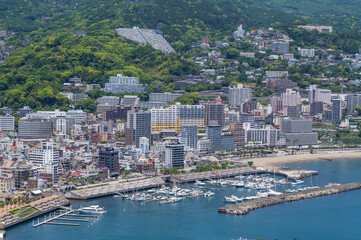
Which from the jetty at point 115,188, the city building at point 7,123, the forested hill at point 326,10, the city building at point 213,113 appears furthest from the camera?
the forested hill at point 326,10

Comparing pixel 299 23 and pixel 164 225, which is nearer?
pixel 164 225

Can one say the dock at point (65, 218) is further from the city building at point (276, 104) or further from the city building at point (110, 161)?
the city building at point (276, 104)

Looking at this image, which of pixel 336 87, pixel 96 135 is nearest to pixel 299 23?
pixel 336 87

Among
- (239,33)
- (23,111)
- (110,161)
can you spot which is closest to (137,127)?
(23,111)

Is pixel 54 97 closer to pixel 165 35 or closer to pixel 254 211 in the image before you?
pixel 165 35

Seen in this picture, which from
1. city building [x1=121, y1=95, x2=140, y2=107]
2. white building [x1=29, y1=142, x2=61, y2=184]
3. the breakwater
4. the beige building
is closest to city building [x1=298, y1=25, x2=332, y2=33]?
city building [x1=121, y1=95, x2=140, y2=107]

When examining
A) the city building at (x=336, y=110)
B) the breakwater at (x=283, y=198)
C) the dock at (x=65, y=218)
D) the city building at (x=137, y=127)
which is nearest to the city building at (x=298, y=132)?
the city building at (x=336, y=110)

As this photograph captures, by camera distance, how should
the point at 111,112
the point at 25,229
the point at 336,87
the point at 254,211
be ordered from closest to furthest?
the point at 25,229 < the point at 254,211 < the point at 111,112 < the point at 336,87
